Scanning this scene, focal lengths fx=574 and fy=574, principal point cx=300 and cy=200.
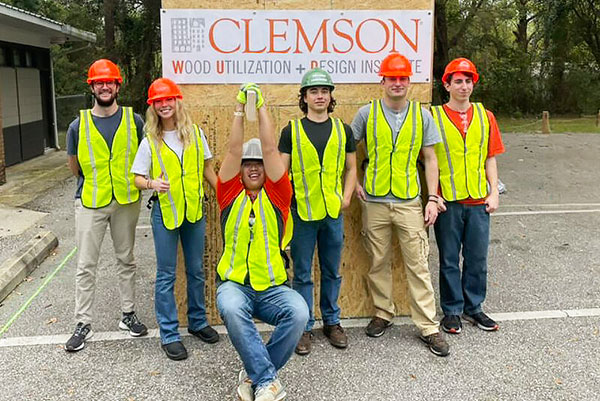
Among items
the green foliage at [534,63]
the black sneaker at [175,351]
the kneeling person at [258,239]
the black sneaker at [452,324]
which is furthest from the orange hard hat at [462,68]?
the green foliage at [534,63]

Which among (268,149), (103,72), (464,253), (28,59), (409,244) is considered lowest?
(464,253)

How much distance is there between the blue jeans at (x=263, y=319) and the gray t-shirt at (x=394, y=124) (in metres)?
1.20

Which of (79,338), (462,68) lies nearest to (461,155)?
(462,68)

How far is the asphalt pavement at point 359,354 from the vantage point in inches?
138

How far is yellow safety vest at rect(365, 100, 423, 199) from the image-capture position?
13.1ft

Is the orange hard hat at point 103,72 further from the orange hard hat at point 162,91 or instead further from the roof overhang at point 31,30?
the roof overhang at point 31,30

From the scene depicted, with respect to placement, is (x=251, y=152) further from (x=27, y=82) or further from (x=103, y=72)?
(x=27, y=82)

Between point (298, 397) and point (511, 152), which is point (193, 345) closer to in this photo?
point (298, 397)

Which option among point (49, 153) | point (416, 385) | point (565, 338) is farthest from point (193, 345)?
point (49, 153)

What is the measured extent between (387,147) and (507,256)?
300 centimetres

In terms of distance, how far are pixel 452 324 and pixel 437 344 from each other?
37 cm

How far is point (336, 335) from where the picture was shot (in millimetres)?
4113

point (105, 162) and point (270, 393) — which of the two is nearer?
point (270, 393)

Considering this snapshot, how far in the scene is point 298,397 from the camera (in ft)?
11.3
